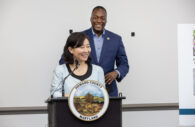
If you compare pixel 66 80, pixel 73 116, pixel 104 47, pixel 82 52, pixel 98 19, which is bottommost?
pixel 73 116

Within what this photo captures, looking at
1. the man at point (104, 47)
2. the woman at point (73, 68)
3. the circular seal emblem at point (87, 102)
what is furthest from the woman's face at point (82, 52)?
the man at point (104, 47)

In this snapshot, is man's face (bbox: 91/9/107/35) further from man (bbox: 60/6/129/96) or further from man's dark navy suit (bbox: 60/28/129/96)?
man's dark navy suit (bbox: 60/28/129/96)

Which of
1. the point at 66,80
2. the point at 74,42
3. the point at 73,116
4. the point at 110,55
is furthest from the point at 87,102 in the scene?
the point at 110,55

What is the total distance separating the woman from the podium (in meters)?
0.28

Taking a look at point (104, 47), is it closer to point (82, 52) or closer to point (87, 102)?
point (82, 52)

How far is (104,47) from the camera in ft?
11.3

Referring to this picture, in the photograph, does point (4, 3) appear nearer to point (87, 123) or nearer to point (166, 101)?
point (166, 101)

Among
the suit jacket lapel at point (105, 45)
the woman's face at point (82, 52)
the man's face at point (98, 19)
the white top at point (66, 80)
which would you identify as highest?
the man's face at point (98, 19)

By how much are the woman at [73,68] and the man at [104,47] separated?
89cm

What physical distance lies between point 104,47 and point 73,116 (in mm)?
1460

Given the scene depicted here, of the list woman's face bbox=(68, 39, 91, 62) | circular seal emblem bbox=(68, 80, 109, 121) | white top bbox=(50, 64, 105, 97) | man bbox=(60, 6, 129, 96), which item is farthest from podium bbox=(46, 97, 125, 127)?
man bbox=(60, 6, 129, 96)

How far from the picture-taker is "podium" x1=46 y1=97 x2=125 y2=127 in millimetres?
2039

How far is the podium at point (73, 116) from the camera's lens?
2.04 m

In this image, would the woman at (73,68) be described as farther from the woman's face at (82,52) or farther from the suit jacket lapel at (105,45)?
the suit jacket lapel at (105,45)
